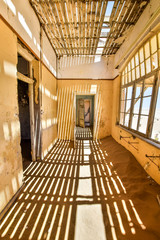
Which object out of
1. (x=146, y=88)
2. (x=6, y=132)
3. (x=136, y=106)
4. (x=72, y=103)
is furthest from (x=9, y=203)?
(x=72, y=103)

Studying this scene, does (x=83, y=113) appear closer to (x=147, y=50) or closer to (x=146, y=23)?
(x=147, y=50)

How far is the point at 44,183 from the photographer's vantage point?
7.06ft

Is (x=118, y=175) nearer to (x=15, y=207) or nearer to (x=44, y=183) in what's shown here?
(x=44, y=183)

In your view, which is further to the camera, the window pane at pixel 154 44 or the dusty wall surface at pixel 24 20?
the window pane at pixel 154 44

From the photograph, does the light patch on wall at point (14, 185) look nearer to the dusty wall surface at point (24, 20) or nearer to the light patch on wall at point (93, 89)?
the dusty wall surface at point (24, 20)

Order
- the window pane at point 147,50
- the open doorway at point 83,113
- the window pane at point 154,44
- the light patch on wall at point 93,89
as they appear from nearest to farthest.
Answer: the window pane at point 154,44, the window pane at point 147,50, the light patch on wall at point 93,89, the open doorway at point 83,113

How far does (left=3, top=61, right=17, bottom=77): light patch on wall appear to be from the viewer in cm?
152

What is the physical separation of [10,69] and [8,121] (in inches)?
32.4

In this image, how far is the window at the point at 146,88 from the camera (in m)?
1.97

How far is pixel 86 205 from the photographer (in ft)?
5.50

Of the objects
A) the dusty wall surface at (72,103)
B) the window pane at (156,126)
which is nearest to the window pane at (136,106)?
the window pane at (156,126)

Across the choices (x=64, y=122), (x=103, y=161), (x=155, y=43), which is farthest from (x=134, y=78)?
(x=64, y=122)

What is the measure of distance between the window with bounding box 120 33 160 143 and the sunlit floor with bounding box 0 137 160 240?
0.90 metres

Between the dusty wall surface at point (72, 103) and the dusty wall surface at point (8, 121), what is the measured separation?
3073mm
